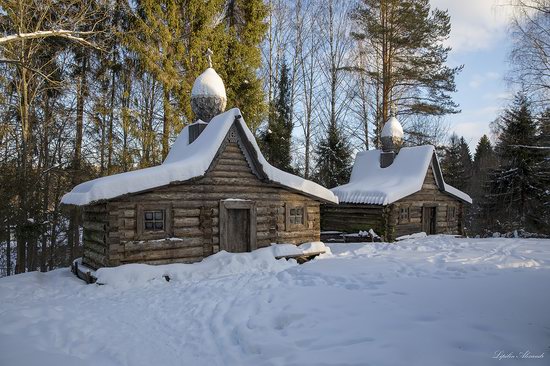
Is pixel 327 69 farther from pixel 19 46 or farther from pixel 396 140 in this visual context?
pixel 19 46

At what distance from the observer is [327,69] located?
27.3m

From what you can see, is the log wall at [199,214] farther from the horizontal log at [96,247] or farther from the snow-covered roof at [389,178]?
the snow-covered roof at [389,178]

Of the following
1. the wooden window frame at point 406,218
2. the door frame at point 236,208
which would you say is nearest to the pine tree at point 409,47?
the wooden window frame at point 406,218

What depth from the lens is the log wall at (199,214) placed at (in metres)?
10.8

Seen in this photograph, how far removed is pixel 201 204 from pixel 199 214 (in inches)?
12.8

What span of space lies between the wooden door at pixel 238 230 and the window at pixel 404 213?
9.87 m

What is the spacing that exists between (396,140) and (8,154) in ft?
64.9

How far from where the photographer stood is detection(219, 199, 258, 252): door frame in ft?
41.0

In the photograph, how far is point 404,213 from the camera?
1992cm

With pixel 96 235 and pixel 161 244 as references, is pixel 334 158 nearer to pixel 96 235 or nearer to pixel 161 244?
pixel 161 244

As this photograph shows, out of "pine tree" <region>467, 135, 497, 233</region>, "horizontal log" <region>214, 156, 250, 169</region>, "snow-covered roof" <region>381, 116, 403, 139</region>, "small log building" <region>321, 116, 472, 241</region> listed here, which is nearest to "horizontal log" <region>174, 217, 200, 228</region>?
"horizontal log" <region>214, 156, 250, 169</region>

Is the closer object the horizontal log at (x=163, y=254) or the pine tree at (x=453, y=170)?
the horizontal log at (x=163, y=254)

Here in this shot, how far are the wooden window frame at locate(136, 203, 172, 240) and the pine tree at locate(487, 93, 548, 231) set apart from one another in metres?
21.6

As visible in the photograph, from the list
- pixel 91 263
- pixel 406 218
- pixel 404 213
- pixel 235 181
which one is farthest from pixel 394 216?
pixel 91 263
